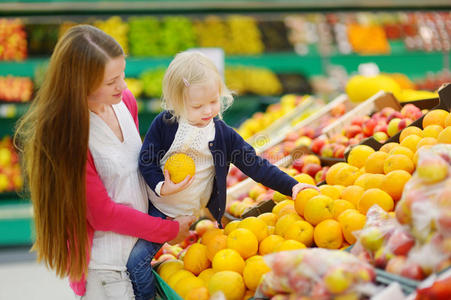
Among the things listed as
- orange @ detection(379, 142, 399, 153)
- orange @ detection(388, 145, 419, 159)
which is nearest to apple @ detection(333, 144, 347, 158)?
orange @ detection(379, 142, 399, 153)

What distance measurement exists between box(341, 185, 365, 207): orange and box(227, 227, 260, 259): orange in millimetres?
341

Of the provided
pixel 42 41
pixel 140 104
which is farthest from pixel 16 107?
pixel 140 104

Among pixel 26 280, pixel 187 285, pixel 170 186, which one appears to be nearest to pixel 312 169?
pixel 170 186

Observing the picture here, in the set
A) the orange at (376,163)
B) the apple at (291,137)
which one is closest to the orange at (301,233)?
the orange at (376,163)

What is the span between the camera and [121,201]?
1.64 meters

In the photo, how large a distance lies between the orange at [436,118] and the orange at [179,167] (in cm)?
98

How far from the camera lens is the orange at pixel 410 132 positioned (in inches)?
72.3

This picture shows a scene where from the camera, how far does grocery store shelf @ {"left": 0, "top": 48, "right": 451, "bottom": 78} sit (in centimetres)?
521

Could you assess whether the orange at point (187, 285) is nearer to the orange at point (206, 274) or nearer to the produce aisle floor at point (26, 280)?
the orange at point (206, 274)

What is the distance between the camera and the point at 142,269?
1.64 metres

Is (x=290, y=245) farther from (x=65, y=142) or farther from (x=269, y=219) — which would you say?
(x=65, y=142)

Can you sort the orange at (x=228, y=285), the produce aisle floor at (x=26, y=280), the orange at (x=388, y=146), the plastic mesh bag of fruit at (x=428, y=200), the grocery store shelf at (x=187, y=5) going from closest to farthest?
1. the plastic mesh bag of fruit at (x=428, y=200)
2. the orange at (x=228, y=285)
3. the orange at (x=388, y=146)
4. the produce aisle floor at (x=26, y=280)
5. the grocery store shelf at (x=187, y=5)

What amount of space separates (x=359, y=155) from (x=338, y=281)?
2.93ft

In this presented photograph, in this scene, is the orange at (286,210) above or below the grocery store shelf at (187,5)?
below
